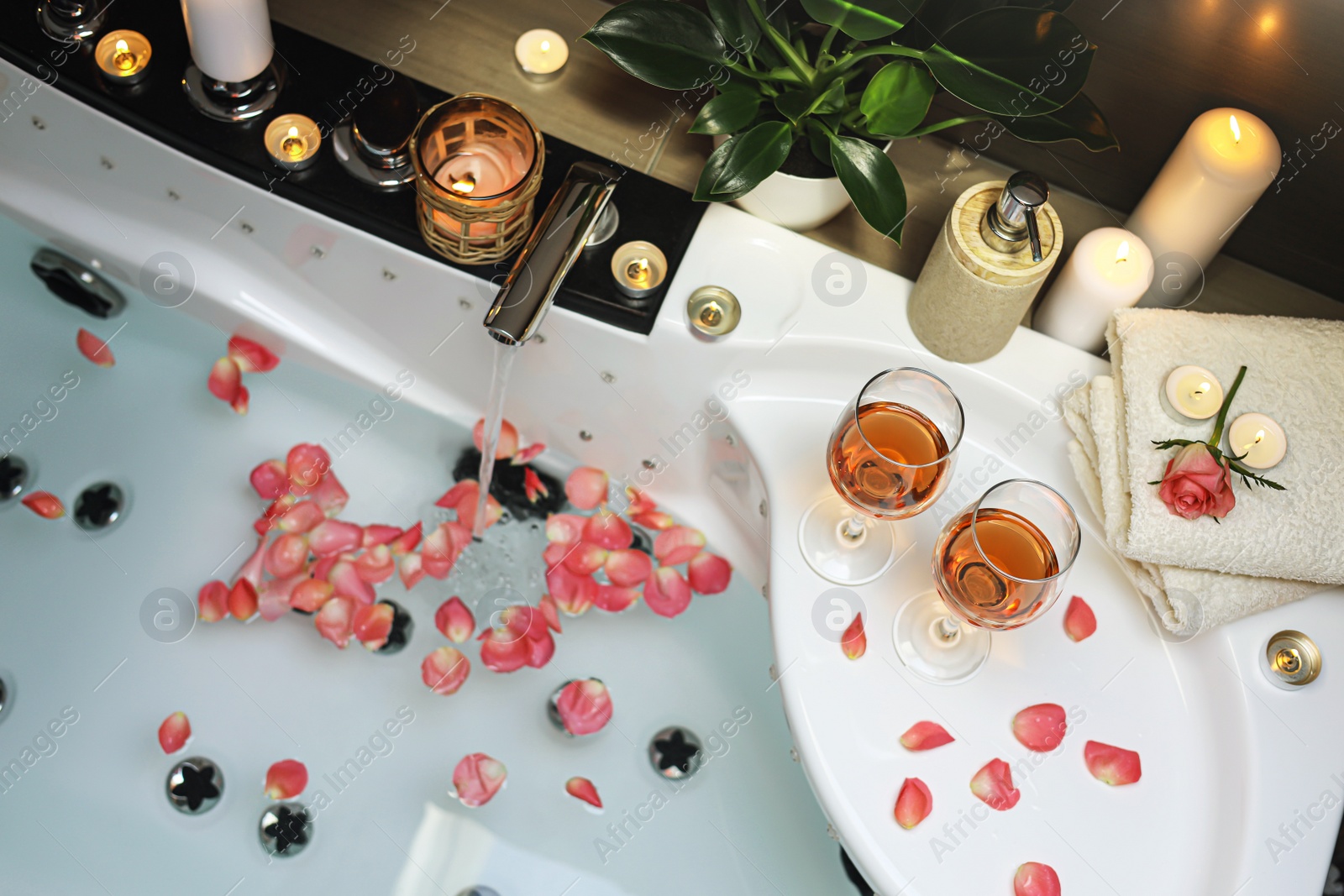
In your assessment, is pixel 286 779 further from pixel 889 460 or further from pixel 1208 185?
pixel 1208 185

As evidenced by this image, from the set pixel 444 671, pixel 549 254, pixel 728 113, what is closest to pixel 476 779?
pixel 444 671

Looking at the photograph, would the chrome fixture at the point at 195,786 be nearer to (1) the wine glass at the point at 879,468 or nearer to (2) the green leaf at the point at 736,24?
(1) the wine glass at the point at 879,468

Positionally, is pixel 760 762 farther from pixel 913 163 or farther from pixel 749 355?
pixel 913 163

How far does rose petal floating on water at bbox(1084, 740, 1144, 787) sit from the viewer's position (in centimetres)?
77

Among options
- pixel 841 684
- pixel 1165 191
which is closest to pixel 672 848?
pixel 841 684

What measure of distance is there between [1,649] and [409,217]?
2.31 ft

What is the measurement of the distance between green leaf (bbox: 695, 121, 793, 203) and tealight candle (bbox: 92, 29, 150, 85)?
56cm

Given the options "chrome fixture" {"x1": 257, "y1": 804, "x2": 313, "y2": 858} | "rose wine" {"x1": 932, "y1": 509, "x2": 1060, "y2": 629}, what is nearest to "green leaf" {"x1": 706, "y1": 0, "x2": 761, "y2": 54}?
"rose wine" {"x1": 932, "y1": 509, "x2": 1060, "y2": 629}

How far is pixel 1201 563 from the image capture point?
0.75m

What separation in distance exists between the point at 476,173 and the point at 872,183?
1.12 ft

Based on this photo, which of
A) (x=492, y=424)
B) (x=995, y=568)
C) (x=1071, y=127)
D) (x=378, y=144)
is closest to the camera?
(x=995, y=568)

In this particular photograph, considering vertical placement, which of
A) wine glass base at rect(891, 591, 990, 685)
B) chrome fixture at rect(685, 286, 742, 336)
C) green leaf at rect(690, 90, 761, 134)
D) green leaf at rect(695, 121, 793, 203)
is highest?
green leaf at rect(690, 90, 761, 134)

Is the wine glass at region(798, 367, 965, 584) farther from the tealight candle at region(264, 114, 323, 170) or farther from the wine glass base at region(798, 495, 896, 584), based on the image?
the tealight candle at region(264, 114, 323, 170)

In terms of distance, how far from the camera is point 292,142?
91 cm
